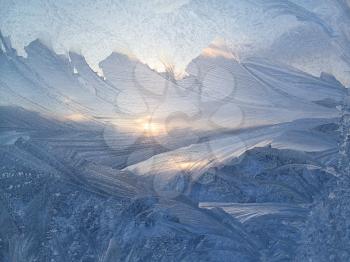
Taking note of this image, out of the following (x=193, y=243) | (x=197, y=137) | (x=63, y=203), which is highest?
(x=197, y=137)

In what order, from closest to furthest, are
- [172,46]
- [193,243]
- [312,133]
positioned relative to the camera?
[193,243], [312,133], [172,46]

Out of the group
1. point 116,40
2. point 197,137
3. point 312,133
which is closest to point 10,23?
point 116,40

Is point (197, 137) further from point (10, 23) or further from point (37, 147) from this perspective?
point (10, 23)

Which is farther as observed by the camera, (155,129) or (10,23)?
(10,23)

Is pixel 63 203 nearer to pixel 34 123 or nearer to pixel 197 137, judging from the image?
pixel 34 123

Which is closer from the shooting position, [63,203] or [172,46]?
[63,203]

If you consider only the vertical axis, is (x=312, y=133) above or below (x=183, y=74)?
below

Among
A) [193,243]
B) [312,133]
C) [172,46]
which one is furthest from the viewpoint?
[172,46]

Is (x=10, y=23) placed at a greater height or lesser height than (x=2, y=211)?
greater

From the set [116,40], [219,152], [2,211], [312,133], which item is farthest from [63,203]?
[312,133]
